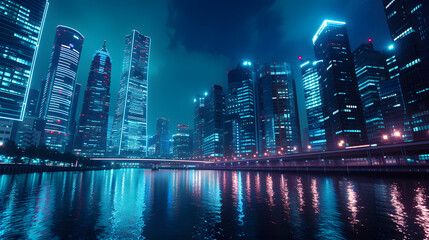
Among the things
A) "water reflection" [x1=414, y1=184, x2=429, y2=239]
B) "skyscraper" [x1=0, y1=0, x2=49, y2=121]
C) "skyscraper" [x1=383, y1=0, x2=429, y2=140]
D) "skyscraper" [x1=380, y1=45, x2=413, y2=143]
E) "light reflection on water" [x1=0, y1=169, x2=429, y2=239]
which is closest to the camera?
"light reflection on water" [x1=0, y1=169, x2=429, y2=239]

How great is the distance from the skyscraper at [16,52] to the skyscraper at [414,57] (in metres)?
306

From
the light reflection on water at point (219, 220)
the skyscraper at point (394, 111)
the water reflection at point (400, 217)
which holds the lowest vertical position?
the light reflection on water at point (219, 220)

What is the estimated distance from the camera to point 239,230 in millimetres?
15992

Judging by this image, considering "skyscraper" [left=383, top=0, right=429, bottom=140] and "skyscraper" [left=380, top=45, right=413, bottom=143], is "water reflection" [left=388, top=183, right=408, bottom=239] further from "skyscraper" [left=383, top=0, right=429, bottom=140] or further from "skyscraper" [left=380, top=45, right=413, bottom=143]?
"skyscraper" [left=380, top=45, right=413, bottom=143]

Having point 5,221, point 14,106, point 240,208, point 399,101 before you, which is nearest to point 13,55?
point 14,106

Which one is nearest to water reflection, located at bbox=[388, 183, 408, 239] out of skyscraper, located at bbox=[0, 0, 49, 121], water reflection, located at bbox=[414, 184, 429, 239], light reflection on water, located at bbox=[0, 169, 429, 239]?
light reflection on water, located at bbox=[0, 169, 429, 239]

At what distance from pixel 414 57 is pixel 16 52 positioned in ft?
1038

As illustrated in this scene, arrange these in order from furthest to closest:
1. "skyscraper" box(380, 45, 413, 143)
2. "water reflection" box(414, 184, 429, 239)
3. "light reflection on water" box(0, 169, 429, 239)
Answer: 1. "skyscraper" box(380, 45, 413, 143)
2. "water reflection" box(414, 184, 429, 239)
3. "light reflection on water" box(0, 169, 429, 239)

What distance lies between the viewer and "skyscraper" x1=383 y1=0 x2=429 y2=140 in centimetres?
13525

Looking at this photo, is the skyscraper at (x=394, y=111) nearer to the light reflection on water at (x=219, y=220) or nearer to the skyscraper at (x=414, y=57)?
the skyscraper at (x=414, y=57)

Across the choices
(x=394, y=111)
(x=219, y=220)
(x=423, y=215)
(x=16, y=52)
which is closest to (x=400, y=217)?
(x=423, y=215)

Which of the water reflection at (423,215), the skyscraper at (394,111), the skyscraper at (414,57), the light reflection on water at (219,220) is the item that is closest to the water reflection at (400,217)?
the light reflection on water at (219,220)

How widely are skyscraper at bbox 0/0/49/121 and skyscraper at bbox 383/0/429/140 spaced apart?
1003 feet

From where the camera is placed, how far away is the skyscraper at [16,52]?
163125 millimetres
